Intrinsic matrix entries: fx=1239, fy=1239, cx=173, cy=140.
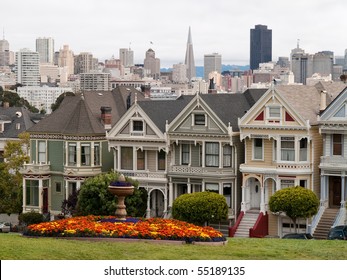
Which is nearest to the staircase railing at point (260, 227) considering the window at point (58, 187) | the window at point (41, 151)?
the window at point (58, 187)

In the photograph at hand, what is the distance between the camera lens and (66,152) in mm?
68875

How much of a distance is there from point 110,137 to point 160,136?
10.4 ft

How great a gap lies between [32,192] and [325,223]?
62.6ft

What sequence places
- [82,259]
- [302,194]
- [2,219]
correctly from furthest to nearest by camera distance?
[2,219]
[302,194]
[82,259]

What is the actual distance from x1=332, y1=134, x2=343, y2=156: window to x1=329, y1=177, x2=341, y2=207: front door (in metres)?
1.25

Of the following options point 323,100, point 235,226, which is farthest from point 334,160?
point 235,226

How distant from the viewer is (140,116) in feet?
213

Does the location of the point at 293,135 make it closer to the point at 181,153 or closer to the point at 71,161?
the point at 181,153

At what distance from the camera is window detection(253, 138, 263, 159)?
6134cm

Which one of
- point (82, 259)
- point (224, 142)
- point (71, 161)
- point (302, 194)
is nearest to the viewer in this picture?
point (82, 259)

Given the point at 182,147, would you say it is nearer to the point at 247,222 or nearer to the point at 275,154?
the point at 275,154

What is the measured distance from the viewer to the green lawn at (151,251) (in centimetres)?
3522

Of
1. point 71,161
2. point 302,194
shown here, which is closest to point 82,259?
point 302,194

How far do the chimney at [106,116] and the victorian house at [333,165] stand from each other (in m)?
14.6
